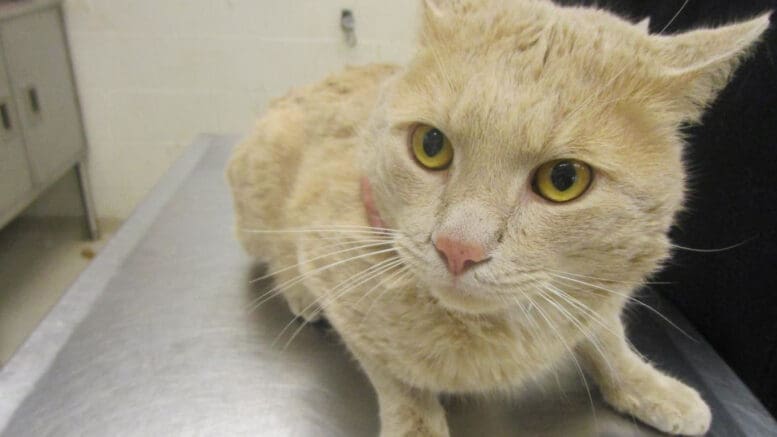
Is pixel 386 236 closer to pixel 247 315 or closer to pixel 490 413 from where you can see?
pixel 490 413

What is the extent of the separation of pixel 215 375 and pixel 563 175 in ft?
2.06

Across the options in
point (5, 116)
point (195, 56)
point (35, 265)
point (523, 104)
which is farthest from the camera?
point (35, 265)

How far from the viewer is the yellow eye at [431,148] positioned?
0.60m

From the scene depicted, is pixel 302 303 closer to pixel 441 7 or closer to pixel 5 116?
pixel 441 7

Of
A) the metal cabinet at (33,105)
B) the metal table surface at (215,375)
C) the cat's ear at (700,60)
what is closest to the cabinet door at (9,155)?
the metal cabinet at (33,105)

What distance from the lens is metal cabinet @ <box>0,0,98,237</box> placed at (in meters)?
1.79

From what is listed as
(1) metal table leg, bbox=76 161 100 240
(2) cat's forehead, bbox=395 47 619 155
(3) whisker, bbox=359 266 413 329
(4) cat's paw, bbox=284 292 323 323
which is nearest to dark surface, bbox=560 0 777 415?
(2) cat's forehead, bbox=395 47 619 155

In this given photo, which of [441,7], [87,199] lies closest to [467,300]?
[441,7]

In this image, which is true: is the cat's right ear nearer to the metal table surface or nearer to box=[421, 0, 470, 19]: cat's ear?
box=[421, 0, 470, 19]: cat's ear

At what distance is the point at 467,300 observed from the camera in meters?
0.59

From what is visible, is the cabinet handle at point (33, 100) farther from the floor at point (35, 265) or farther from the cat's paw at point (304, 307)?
the cat's paw at point (304, 307)

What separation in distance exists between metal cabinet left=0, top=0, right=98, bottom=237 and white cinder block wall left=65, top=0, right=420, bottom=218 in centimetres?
8

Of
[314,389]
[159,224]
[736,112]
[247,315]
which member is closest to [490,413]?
[314,389]

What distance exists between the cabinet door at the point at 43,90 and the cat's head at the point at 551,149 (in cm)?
178
